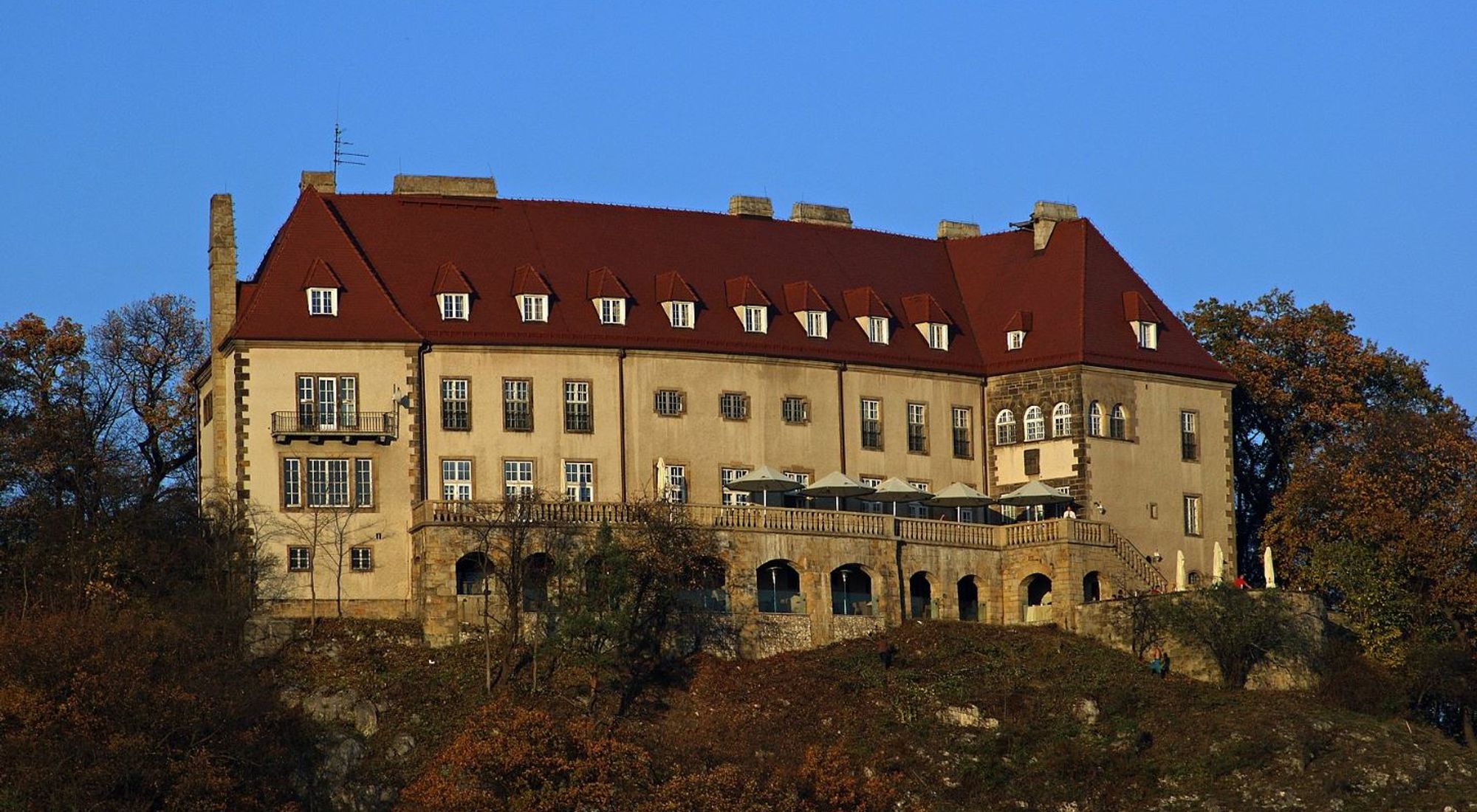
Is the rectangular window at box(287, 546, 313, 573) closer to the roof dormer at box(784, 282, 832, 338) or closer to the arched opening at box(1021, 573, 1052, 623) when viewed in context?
the roof dormer at box(784, 282, 832, 338)

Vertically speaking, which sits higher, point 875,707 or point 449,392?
point 449,392

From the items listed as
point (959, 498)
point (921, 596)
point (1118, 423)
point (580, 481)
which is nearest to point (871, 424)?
point (959, 498)

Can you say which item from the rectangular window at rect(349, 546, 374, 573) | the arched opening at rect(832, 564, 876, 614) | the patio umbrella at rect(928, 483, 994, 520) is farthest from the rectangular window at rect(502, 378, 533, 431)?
the patio umbrella at rect(928, 483, 994, 520)

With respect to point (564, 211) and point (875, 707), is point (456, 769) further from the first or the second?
point (564, 211)

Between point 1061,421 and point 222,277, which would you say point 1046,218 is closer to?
point 1061,421

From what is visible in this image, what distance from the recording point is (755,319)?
9094 centimetres

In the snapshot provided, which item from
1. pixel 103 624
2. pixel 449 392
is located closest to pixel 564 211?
pixel 449 392

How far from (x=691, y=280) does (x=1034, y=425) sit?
11.6 m

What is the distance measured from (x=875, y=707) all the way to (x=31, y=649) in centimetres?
2201

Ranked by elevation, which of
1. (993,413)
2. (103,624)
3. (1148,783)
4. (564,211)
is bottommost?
(1148,783)

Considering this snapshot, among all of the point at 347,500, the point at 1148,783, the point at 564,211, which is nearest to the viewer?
the point at 1148,783

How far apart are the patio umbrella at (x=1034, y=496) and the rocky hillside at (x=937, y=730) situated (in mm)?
6816

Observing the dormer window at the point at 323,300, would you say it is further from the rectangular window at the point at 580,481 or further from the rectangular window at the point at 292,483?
the rectangular window at the point at 580,481

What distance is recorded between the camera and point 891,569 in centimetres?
8588
